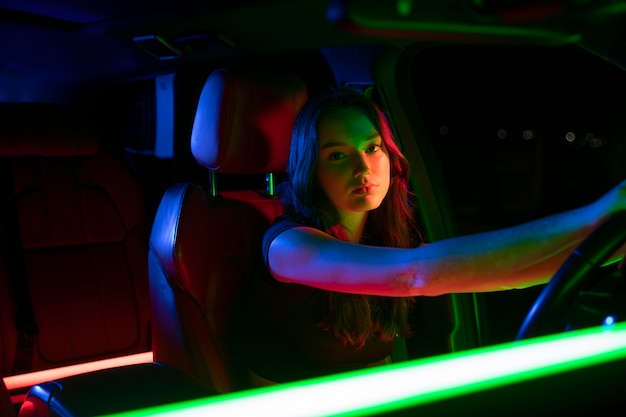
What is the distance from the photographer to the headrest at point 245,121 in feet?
6.69

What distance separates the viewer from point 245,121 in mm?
2059

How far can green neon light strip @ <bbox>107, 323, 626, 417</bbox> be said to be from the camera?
2.66 feet

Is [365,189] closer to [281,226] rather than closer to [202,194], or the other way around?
[281,226]

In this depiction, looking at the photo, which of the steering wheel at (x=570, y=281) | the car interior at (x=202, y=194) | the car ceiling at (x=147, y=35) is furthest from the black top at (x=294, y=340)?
the steering wheel at (x=570, y=281)

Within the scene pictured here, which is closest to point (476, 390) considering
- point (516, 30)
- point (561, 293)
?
point (561, 293)

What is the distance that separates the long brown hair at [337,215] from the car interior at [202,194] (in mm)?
216

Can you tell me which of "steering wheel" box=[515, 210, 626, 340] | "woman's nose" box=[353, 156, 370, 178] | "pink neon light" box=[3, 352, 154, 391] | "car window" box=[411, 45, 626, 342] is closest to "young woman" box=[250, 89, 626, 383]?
"woman's nose" box=[353, 156, 370, 178]

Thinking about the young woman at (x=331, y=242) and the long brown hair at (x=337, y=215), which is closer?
the young woman at (x=331, y=242)

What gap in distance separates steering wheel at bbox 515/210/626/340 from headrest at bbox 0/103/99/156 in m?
2.84

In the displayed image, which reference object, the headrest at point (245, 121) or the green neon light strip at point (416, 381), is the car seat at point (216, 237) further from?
the green neon light strip at point (416, 381)

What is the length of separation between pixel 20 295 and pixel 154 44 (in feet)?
3.93

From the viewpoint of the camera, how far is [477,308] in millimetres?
2545

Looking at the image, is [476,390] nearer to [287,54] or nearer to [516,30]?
[516,30]

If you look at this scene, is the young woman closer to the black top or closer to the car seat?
the black top
